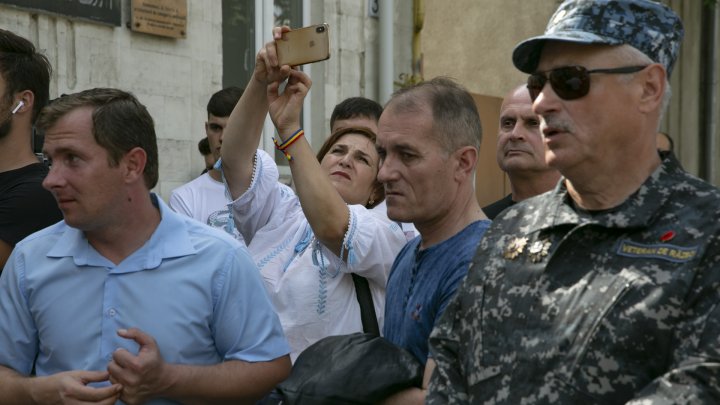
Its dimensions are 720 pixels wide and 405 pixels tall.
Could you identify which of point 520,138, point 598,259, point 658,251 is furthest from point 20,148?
point 658,251

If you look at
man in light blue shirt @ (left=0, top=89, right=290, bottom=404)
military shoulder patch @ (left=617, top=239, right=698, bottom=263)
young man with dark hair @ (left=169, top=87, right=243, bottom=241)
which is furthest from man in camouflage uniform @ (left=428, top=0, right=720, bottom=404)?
young man with dark hair @ (left=169, top=87, right=243, bottom=241)

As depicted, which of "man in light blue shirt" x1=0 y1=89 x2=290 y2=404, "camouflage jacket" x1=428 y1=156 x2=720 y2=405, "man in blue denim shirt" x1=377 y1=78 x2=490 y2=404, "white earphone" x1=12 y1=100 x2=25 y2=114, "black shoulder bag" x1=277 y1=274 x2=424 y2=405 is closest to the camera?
"camouflage jacket" x1=428 y1=156 x2=720 y2=405

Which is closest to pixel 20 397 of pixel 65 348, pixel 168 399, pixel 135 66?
pixel 65 348

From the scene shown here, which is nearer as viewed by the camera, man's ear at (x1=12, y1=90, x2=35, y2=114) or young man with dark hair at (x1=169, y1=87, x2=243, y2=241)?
man's ear at (x1=12, y1=90, x2=35, y2=114)

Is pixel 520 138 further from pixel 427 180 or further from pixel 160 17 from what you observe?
pixel 160 17

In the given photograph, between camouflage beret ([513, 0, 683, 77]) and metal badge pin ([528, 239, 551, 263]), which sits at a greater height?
camouflage beret ([513, 0, 683, 77])

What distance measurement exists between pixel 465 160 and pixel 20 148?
169 centimetres

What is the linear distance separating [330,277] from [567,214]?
55.6 inches

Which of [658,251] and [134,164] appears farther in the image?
[134,164]

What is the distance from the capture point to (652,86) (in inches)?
92.7

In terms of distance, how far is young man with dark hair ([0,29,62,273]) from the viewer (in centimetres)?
354

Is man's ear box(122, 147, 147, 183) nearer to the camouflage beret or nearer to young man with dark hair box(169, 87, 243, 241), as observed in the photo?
the camouflage beret

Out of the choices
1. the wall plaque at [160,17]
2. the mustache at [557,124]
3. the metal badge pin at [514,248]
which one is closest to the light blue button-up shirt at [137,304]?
the metal badge pin at [514,248]

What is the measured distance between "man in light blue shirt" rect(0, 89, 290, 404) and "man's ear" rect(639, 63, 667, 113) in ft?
4.42
